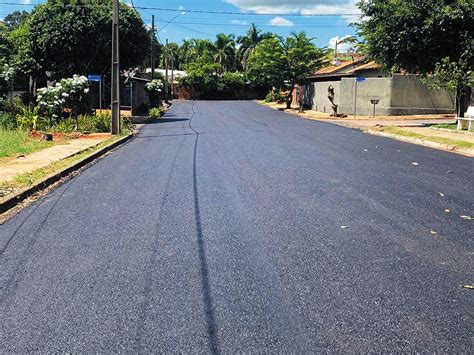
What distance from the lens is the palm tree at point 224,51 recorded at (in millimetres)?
89762

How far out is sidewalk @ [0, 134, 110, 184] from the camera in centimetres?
1127

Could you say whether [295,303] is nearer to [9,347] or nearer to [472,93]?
[9,347]

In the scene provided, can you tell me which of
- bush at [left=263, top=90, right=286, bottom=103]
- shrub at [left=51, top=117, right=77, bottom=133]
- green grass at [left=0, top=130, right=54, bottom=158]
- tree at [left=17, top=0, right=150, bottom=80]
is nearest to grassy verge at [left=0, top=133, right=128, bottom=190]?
green grass at [left=0, top=130, right=54, bottom=158]

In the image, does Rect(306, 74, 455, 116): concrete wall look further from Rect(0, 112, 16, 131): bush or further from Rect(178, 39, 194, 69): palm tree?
Rect(178, 39, 194, 69): palm tree

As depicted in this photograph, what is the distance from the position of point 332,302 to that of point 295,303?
32 cm

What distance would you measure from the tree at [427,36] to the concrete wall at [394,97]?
673cm

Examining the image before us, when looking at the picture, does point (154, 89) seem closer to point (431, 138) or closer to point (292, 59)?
point (292, 59)

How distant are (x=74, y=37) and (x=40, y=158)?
55.5 feet

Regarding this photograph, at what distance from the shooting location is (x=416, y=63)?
2622cm

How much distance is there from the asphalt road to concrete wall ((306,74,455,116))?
24.0 m

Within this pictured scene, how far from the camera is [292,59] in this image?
46938mm

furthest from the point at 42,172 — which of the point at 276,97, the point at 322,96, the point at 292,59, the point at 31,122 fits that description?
the point at 276,97

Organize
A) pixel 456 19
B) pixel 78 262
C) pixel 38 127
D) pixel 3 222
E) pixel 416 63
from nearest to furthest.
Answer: pixel 78 262, pixel 3 222, pixel 38 127, pixel 456 19, pixel 416 63

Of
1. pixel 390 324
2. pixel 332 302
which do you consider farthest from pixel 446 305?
pixel 332 302
